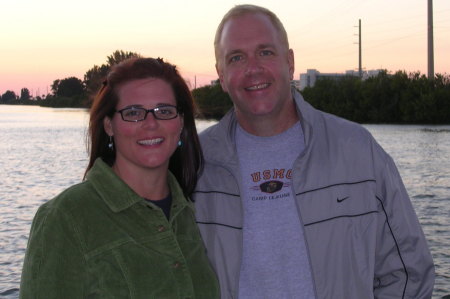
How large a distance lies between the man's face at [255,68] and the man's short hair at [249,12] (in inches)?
1.4

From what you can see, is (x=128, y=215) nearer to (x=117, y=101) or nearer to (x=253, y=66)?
(x=117, y=101)

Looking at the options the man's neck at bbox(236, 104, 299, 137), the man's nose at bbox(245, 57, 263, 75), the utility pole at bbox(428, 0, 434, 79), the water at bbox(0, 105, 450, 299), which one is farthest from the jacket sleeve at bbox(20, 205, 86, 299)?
the utility pole at bbox(428, 0, 434, 79)

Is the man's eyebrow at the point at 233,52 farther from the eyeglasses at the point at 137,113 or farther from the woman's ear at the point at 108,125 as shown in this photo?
the woman's ear at the point at 108,125

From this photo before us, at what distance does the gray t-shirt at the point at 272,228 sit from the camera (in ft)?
10.1

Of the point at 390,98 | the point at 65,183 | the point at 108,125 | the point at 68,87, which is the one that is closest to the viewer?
the point at 108,125

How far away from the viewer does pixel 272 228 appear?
3.17 metres

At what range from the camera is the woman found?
2.33 m

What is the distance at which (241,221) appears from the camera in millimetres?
3184

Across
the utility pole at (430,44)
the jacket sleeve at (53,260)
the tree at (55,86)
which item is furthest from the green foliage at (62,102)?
the jacket sleeve at (53,260)

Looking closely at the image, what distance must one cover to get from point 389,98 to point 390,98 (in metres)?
0.16

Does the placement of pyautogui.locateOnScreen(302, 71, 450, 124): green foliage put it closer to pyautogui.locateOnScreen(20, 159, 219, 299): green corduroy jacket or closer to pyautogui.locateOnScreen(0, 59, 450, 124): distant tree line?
pyautogui.locateOnScreen(0, 59, 450, 124): distant tree line

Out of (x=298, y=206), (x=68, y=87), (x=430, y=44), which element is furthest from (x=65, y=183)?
(x=68, y=87)

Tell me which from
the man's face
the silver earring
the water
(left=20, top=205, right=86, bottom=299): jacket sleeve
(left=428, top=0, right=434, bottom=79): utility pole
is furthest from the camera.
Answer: (left=428, top=0, right=434, bottom=79): utility pole

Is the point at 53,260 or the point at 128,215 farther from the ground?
the point at 128,215
